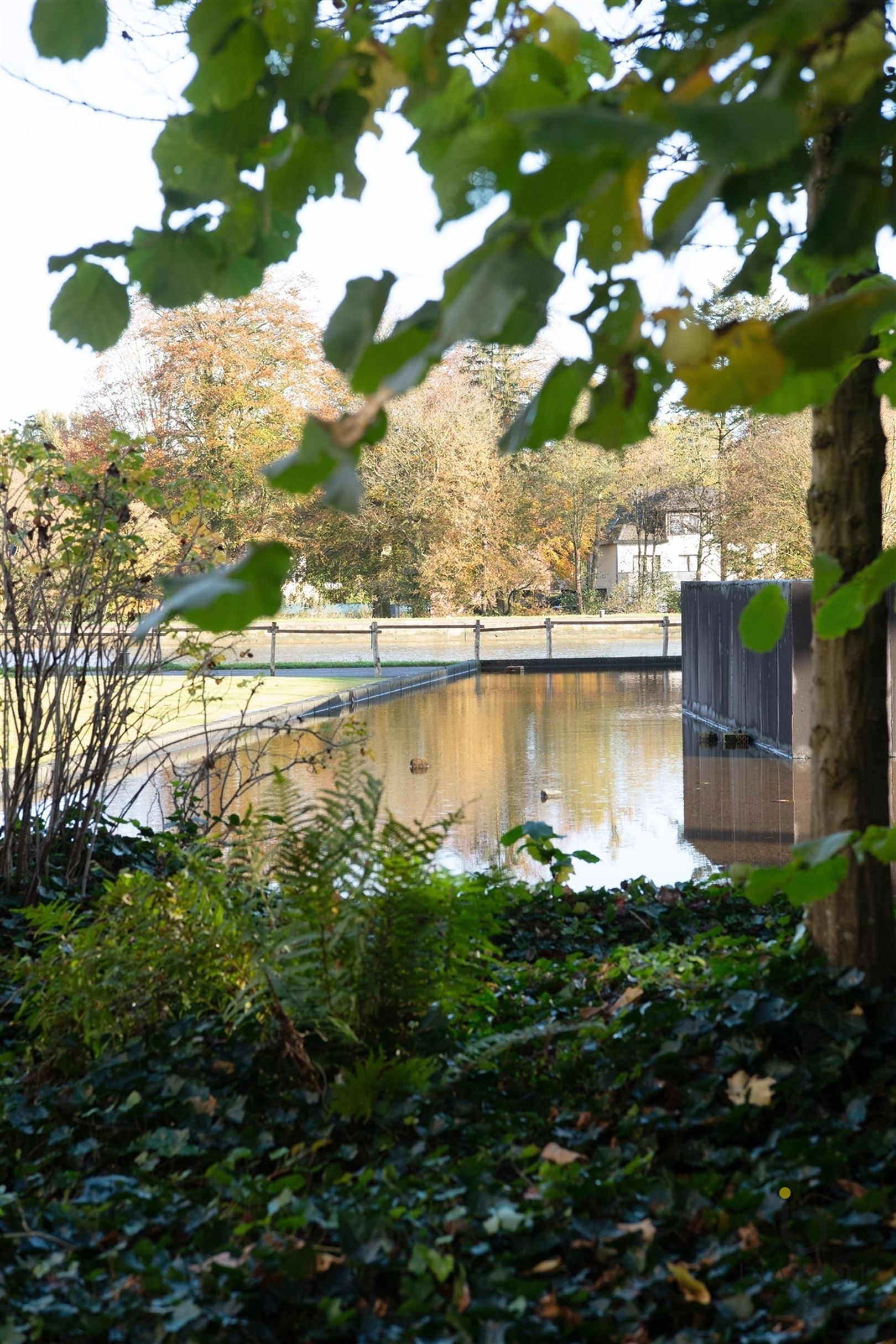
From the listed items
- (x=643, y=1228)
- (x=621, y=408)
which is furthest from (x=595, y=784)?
(x=621, y=408)

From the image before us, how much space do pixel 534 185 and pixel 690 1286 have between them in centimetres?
173

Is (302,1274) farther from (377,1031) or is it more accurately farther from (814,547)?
(814,547)

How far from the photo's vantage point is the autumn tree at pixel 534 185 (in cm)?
88

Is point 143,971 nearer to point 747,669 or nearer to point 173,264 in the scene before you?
point 173,264

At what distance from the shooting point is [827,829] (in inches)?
116

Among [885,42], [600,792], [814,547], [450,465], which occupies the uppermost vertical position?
[450,465]

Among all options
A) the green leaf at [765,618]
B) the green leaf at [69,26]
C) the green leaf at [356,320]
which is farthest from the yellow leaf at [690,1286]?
the green leaf at [69,26]

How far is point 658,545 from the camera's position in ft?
178

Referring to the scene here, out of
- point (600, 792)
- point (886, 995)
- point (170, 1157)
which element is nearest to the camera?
point (170, 1157)

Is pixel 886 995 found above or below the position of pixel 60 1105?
above

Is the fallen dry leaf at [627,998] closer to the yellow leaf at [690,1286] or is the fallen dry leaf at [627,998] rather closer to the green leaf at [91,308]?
the yellow leaf at [690,1286]

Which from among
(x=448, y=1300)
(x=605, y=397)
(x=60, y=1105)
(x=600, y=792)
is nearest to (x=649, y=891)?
(x=60, y=1105)

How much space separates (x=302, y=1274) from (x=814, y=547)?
6.13 ft

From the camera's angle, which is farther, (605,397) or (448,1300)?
(448,1300)
